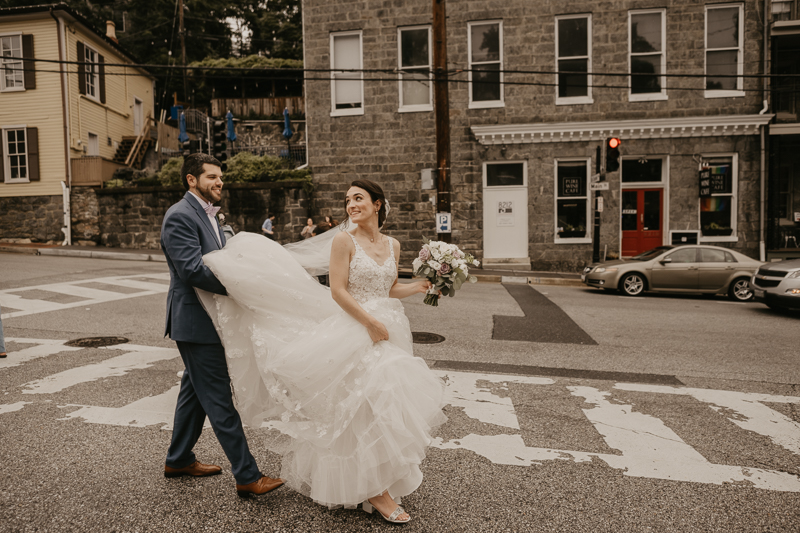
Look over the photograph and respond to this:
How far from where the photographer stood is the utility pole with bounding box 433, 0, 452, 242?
13.3 metres

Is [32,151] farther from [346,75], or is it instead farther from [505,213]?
[505,213]

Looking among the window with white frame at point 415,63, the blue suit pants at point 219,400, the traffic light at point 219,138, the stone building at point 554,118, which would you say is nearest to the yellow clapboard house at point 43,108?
the traffic light at point 219,138

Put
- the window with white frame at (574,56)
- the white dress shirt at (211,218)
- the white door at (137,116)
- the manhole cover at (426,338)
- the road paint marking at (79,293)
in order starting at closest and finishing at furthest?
1. the white dress shirt at (211,218)
2. the manhole cover at (426,338)
3. the road paint marking at (79,293)
4. the window with white frame at (574,56)
5. the white door at (137,116)

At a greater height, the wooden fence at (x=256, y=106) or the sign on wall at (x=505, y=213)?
the wooden fence at (x=256, y=106)

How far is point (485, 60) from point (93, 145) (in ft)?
58.2

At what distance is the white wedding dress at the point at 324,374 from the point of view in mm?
2930

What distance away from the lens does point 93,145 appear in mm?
24281

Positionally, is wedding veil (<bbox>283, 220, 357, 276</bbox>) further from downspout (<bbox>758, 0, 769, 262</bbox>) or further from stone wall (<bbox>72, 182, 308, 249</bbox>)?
downspout (<bbox>758, 0, 769, 262</bbox>)

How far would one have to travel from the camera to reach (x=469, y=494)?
136 inches

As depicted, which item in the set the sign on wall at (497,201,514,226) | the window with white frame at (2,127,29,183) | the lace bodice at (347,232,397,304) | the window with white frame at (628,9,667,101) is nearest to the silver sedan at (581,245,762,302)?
the sign on wall at (497,201,514,226)

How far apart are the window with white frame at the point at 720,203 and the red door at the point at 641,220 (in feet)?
4.51

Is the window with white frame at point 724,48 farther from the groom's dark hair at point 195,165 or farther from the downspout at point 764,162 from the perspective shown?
the groom's dark hair at point 195,165

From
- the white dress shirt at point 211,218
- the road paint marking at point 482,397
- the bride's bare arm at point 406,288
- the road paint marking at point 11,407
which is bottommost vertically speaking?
the road paint marking at point 482,397

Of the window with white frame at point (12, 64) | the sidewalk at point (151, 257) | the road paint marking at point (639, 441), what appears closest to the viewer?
the road paint marking at point (639, 441)
